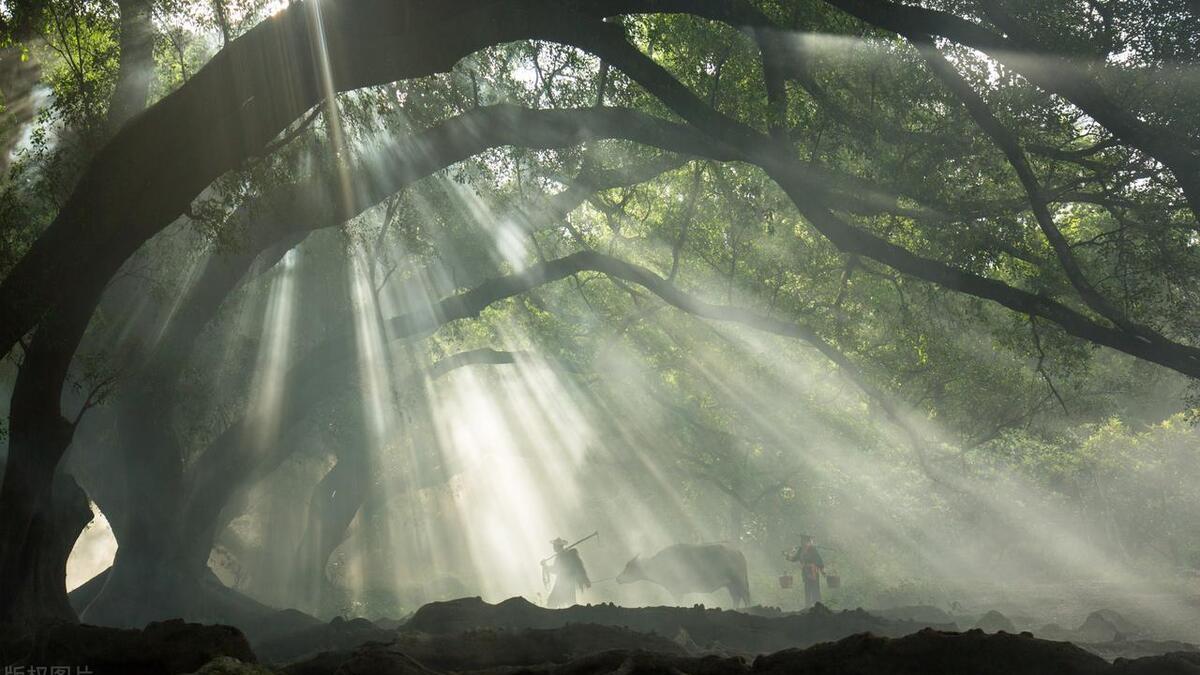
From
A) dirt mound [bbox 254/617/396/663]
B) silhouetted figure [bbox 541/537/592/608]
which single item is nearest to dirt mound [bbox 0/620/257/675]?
dirt mound [bbox 254/617/396/663]

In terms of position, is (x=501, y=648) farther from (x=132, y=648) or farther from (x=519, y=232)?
(x=519, y=232)

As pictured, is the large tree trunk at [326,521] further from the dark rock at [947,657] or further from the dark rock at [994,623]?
the dark rock at [947,657]

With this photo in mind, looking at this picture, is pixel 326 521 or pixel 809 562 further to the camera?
pixel 326 521

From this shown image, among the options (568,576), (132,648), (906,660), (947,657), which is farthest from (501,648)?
(568,576)

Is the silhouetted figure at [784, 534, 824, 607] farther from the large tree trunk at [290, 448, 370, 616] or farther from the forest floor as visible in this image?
the large tree trunk at [290, 448, 370, 616]

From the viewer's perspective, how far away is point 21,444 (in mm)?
8172

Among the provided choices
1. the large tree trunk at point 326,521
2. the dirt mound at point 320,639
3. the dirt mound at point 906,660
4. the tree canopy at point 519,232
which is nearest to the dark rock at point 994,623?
the tree canopy at point 519,232

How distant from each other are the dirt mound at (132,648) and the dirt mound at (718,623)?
13.4ft

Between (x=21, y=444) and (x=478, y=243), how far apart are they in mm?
12747

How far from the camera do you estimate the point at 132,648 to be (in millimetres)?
5855

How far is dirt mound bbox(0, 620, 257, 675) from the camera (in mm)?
5395

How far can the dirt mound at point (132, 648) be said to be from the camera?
5395 mm

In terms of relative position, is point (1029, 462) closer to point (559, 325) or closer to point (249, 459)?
point (559, 325)

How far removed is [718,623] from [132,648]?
7.42 m
